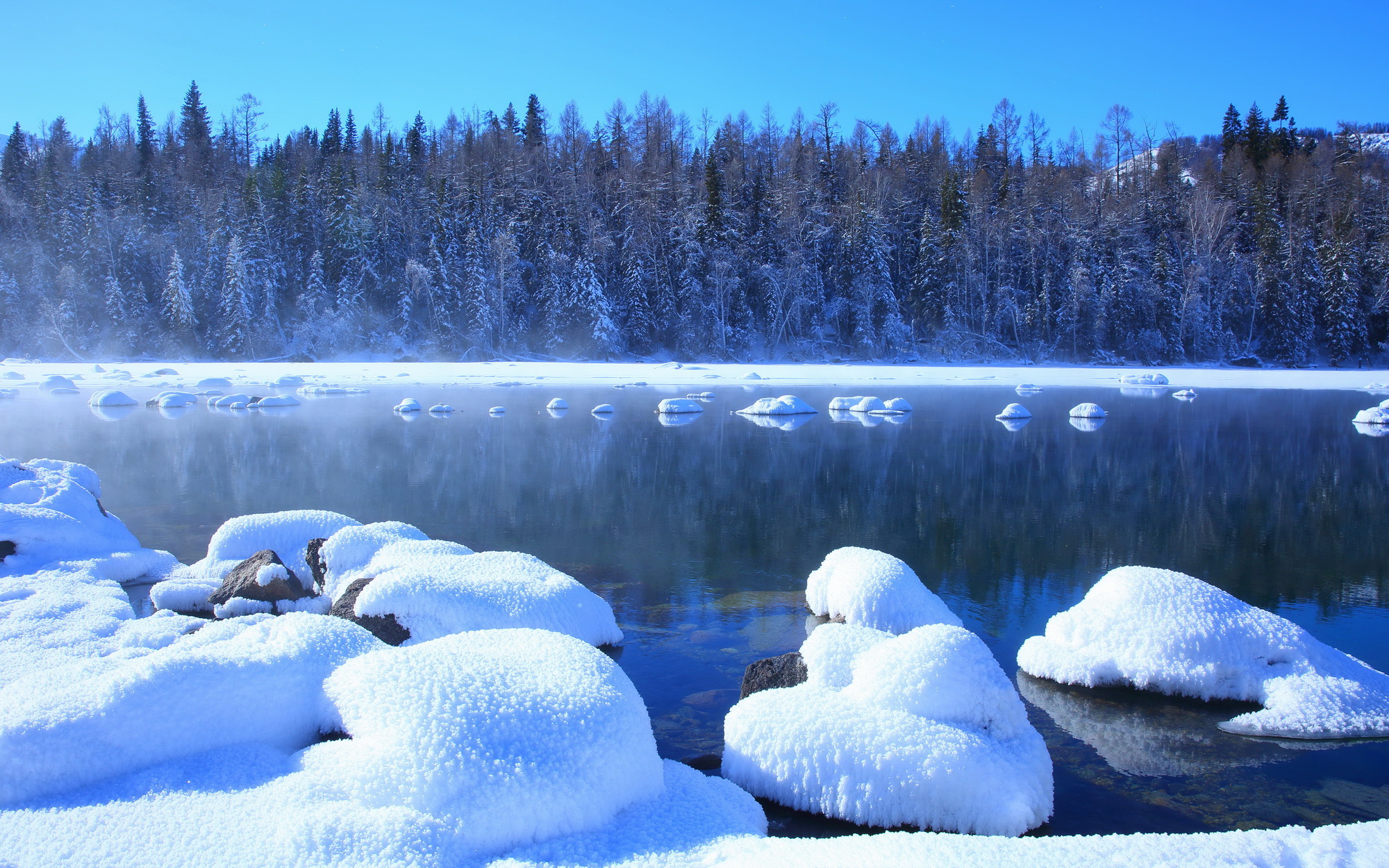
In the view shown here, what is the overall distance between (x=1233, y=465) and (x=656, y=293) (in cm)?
3431

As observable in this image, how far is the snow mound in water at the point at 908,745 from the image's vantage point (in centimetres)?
399

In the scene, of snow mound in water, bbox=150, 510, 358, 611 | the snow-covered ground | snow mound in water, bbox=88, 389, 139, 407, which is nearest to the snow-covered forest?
the snow-covered ground

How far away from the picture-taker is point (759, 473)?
14.3m

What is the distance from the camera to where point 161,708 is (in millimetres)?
3793

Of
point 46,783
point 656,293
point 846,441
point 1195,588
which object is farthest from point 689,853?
point 656,293

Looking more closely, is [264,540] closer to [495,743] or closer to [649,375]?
[495,743]

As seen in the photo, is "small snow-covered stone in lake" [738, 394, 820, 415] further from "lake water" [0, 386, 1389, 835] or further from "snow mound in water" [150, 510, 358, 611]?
"snow mound in water" [150, 510, 358, 611]

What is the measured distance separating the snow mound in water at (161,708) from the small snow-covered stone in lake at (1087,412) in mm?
21230

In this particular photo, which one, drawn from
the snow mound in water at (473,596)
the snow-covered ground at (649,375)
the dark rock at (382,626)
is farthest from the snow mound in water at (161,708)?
the snow-covered ground at (649,375)

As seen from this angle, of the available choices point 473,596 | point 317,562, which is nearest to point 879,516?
point 473,596

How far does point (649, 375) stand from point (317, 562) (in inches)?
1141

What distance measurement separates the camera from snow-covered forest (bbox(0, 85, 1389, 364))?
4447 centimetres

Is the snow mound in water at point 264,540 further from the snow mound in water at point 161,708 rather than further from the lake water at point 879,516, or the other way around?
the snow mound in water at point 161,708

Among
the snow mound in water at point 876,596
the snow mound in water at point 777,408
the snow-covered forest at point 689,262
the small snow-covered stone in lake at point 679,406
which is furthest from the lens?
the snow-covered forest at point 689,262
